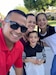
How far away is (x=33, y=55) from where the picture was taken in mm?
3812

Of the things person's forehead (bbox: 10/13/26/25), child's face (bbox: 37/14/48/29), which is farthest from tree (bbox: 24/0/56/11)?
person's forehead (bbox: 10/13/26/25)

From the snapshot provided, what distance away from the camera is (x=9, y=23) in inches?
92.5

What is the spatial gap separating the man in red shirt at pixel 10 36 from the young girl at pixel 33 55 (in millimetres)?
1219

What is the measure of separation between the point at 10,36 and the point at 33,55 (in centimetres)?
150

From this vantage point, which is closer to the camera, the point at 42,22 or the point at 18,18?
the point at 18,18

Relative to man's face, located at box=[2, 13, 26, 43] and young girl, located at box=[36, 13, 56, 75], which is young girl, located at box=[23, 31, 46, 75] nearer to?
young girl, located at box=[36, 13, 56, 75]

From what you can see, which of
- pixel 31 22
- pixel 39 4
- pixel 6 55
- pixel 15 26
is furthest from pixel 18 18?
pixel 39 4

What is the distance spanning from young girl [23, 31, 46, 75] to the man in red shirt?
4.00ft

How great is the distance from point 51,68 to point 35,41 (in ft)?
2.23

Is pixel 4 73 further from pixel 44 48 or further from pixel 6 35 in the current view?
pixel 44 48

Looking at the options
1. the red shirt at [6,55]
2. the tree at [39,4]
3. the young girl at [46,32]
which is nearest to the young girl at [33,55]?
the young girl at [46,32]

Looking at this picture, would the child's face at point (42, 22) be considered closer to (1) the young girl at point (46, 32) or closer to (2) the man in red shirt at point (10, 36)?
(1) the young girl at point (46, 32)

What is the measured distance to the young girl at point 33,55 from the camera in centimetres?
379

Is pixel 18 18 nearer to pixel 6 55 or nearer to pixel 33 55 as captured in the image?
pixel 6 55
